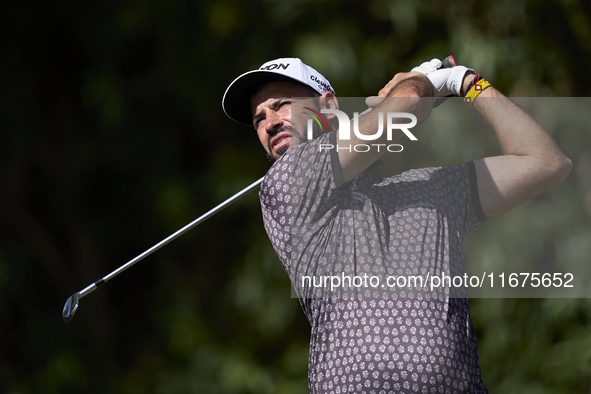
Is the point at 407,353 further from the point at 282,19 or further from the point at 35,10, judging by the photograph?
the point at 35,10

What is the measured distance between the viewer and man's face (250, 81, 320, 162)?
142 centimetres

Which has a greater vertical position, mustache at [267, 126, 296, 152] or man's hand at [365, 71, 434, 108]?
man's hand at [365, 71, 434, 108]

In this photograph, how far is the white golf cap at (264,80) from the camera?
1.50 meters

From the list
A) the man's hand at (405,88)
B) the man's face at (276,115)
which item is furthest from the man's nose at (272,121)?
the man's hand at (405,88)

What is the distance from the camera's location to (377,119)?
3.72 feet

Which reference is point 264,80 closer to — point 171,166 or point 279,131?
point 279,131

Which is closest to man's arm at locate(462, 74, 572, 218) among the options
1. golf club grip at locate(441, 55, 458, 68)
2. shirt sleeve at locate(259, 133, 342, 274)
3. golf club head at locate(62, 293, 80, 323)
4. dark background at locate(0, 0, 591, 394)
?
golf club grip at locate(441, 55, 458, 68)

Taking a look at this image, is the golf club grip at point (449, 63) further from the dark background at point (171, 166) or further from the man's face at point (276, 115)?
the dark background at point (171, 166)

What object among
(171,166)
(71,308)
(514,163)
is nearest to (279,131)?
(514,163)

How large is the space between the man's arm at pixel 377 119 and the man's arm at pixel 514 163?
0.66 ft

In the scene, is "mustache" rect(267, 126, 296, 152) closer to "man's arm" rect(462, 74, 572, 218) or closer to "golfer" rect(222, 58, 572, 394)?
"golfer" rect(222, 58, 572, 394)

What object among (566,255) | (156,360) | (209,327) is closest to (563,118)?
(566,255)

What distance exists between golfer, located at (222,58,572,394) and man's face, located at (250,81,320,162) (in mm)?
172

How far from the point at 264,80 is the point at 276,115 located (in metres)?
0.12
